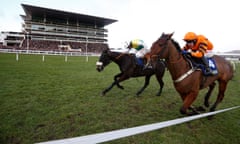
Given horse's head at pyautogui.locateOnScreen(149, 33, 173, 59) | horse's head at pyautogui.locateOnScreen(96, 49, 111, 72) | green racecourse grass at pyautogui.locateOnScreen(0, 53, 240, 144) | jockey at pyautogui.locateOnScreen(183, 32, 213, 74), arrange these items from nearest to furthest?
green racecourse grass at pyautogui.locateOnScreen(0, 53, 240, 144) → horse's head at pyautogui.locateOnScreen(149, 33, 173, 59) → jockey at pyautogui.locateOnScreen(183, 32, 213, 74) → horse's head at pyautogui.locateOnScreen(96, 49, 111, 72)

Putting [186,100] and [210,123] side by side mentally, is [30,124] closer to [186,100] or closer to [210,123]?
[186,100]

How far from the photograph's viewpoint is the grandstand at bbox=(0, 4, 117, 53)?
5488cm

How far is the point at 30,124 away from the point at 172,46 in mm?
3167

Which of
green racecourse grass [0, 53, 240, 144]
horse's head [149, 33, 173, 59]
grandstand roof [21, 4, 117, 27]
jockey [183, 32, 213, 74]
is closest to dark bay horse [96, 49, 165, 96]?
green racecourse grass [0, 53, 240, 144]

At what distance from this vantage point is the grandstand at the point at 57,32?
54.9m

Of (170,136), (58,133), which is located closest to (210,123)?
(170,136)

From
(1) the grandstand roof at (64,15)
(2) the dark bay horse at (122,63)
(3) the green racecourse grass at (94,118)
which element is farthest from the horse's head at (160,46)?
(1) the grandstand roof at (64,15)

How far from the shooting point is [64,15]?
2381 inches

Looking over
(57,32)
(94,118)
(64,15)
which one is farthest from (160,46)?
(64,15)

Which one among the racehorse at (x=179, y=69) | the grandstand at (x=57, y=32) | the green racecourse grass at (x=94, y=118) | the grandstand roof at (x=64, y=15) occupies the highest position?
the grandstand roof at (x=64, y=15)

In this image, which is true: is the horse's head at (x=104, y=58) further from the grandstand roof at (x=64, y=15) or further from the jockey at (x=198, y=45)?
the grandstand roof at (x=64, y=15)

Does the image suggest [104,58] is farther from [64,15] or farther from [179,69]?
[64,15]

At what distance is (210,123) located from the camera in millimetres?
3689

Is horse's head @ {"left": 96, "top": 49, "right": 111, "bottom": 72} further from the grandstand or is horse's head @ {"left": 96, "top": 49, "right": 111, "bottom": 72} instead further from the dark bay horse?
the grandstand
